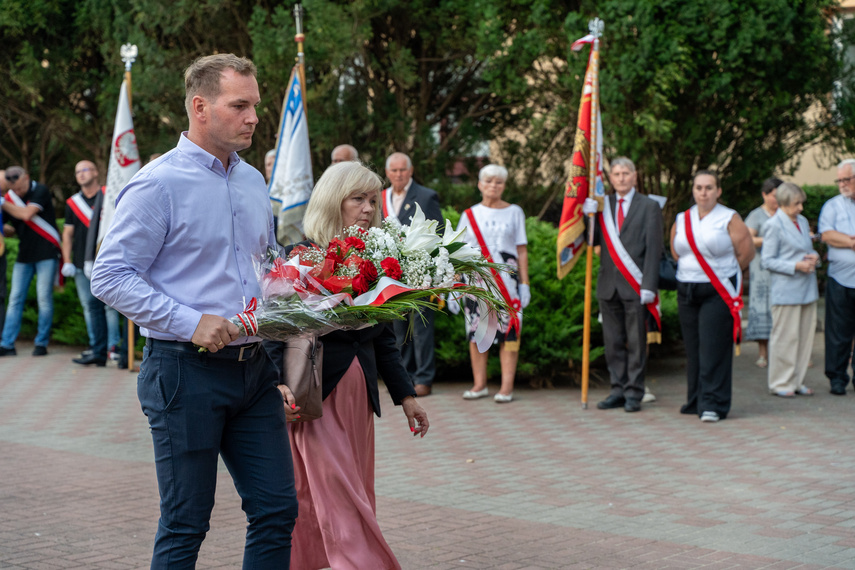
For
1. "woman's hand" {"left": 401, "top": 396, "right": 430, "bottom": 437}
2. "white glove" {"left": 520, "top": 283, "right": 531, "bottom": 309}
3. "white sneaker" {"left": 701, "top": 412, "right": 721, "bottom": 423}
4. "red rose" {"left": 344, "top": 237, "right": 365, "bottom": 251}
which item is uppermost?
"red rose" {"left": 344, "top": 237, "right": 365, "bottom": 251}

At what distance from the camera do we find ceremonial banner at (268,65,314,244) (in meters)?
10.5

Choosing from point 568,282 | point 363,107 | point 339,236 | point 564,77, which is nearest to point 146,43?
point 363,107

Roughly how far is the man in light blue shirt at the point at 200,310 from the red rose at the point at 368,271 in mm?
405

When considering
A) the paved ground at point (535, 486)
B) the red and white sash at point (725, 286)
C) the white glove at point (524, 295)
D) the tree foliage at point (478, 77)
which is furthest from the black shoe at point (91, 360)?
the red and white sash at point (725, 286)

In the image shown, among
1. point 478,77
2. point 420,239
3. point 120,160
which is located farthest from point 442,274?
point 478,77

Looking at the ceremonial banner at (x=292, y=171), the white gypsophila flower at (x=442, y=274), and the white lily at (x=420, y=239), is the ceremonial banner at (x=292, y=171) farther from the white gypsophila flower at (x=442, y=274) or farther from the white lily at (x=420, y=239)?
the white gypsophila flower at (x=442, y=274)

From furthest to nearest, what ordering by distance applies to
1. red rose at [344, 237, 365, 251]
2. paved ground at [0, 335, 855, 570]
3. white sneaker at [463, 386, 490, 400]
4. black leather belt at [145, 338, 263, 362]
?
white sneaker at [463, 386, 490, 400] → paved ground at [0, 335, 855, 570] → red rose at [344, 237, 365, 251] → black leather belt at [145, 338, 263, 362]

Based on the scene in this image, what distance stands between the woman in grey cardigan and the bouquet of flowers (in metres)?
6.38

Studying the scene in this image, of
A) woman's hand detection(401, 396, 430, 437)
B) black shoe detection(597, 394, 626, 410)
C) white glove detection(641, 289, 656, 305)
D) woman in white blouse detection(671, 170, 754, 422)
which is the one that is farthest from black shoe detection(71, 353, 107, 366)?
woman's hand detection(401, 396, 430, 437)

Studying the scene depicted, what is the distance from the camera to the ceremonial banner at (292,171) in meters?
10.5

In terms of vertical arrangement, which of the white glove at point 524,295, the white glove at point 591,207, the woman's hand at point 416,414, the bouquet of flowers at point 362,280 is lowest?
the woman's hand at point 416,414

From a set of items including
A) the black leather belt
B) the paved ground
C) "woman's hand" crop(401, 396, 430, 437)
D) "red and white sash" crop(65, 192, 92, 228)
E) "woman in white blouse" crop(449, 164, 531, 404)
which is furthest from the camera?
"red and white sash" crop(65, 192, 92, 228)

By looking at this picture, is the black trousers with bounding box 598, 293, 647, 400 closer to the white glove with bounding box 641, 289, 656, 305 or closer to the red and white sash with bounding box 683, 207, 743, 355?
the white glove with bounding box 641, 289, 656, 305

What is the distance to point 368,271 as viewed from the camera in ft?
12.0
